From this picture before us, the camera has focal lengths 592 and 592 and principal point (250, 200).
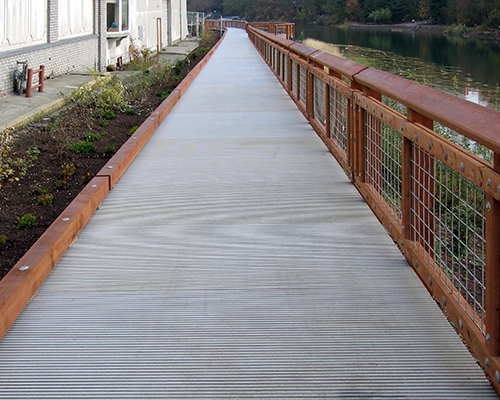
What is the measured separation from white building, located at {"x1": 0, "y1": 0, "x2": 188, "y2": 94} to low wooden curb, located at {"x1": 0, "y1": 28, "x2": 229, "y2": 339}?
8387 millimetres

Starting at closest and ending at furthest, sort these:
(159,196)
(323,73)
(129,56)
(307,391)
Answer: (307,391) < (159,196) < (323,73) < (129,56)

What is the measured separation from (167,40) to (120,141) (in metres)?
33.2

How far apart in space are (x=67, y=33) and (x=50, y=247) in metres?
15.4

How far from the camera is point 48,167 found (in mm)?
7625

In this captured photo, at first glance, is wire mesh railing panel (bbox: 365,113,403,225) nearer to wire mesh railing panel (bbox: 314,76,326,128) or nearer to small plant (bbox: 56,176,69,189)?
wire mesh railing panel (bbox: 314,76,326,128)

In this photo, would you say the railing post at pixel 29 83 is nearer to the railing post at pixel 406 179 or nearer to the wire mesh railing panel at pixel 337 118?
the wire mesh railing panel at pixel 337 118

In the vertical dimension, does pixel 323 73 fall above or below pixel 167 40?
below

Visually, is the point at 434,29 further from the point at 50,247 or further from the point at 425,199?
the point at 50,247

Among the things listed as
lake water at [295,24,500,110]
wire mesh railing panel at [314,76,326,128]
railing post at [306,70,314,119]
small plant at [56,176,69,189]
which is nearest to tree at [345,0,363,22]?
lake water at [295,24,500,110]

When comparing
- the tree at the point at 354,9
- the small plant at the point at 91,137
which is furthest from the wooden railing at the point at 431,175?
the tree at the point at 354,9

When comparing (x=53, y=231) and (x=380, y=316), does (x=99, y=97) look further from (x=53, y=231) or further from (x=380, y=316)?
(x=380, y=316)

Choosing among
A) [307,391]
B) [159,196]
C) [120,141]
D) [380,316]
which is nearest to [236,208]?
[159,196]

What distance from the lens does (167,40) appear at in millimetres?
40781

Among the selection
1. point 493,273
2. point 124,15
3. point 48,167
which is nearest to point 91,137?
point 48,167
